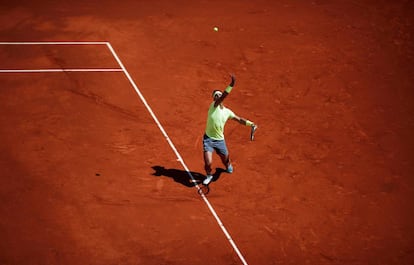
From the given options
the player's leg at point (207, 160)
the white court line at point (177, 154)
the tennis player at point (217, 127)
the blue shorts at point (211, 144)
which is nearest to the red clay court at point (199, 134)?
the white court line at point (177, 154)

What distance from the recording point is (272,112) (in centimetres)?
1447

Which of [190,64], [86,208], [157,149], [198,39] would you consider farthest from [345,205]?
[198,39]

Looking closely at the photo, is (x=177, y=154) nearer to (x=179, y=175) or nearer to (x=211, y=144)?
(x=179, y=175)

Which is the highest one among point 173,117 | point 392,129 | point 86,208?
point 392,129

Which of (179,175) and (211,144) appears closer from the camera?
(211,144)

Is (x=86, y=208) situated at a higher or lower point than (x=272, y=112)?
lower

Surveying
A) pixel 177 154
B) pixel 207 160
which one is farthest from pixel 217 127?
pixel 177 154

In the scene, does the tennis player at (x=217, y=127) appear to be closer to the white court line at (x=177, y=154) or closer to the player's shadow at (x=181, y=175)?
the player's shadow at (x=181, y=175)

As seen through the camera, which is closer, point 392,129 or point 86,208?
point 86,208

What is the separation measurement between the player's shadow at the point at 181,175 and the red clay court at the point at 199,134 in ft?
0.13

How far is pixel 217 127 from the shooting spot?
1127 centimetres

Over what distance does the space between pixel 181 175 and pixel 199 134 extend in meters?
1.71

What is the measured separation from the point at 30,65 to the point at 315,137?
8846 mm

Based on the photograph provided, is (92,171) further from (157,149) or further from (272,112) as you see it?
(272,112)
